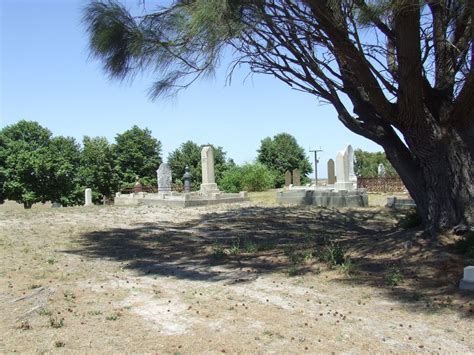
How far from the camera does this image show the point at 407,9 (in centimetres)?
588

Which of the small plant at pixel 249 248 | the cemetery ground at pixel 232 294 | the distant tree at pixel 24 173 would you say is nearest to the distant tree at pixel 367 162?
the distant tree at pixel 24 173

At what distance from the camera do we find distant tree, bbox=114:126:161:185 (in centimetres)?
4103

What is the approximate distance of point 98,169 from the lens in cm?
3916

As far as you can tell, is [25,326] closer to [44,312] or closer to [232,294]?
[44,312]

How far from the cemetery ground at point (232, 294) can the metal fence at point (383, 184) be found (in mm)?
16746

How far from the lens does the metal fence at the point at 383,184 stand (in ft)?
84.8

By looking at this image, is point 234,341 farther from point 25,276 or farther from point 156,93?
point 156,93

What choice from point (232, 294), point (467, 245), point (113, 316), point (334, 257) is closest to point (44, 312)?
point (113, 316)

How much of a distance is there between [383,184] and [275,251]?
1964cm

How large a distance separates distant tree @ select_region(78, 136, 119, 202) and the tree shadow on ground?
2708cm

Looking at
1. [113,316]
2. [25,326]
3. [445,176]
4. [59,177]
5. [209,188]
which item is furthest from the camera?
[59,177]

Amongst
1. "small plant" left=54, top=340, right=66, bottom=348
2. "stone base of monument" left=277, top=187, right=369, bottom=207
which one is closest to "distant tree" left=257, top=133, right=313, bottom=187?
"stone base of monument" left=277, top=187, right=369, bottom=207

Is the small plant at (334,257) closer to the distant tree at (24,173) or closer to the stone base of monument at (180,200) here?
the stone base of monument at (180,200)

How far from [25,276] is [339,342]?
170 inches
